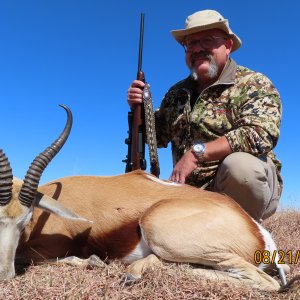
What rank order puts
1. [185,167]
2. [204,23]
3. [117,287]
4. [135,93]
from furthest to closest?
1. [135,93]
2. [204,23]
3. [185,167]
4. [117,287]

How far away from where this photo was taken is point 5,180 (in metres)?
4.01

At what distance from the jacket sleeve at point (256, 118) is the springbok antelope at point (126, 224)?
1.10 meters

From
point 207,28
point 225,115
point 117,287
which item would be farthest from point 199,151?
point 117,287

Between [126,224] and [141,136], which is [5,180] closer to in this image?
[126,224]

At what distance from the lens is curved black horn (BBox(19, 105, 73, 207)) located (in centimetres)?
409

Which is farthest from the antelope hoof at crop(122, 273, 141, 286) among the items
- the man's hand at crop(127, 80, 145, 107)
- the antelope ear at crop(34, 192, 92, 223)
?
the man's hand at crop(127, 80, 145, 107)

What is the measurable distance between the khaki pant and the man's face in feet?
4.19

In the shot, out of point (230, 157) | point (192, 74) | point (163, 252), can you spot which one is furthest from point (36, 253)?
point (192, 74)

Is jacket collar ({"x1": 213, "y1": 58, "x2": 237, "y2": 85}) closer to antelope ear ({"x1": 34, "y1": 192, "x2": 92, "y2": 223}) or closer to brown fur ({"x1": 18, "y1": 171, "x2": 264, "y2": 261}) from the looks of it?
brown fur ({"x1": 18, "y1": 171, "x2": 264, "y2": 261})

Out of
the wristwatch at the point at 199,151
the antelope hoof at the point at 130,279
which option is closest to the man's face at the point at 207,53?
the wristwatch at the point at 199,151

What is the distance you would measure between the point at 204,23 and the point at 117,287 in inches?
144

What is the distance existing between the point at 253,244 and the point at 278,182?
231 cm

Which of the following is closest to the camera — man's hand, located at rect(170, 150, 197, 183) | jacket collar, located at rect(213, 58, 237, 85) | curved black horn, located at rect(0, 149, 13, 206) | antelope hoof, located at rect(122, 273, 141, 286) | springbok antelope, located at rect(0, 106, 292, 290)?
antelope hoof, located at rect(122, 273, 141, 286)

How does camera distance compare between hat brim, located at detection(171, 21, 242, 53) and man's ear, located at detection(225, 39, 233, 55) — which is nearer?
hat brim, located at detection(171, 21, 242, 53)
